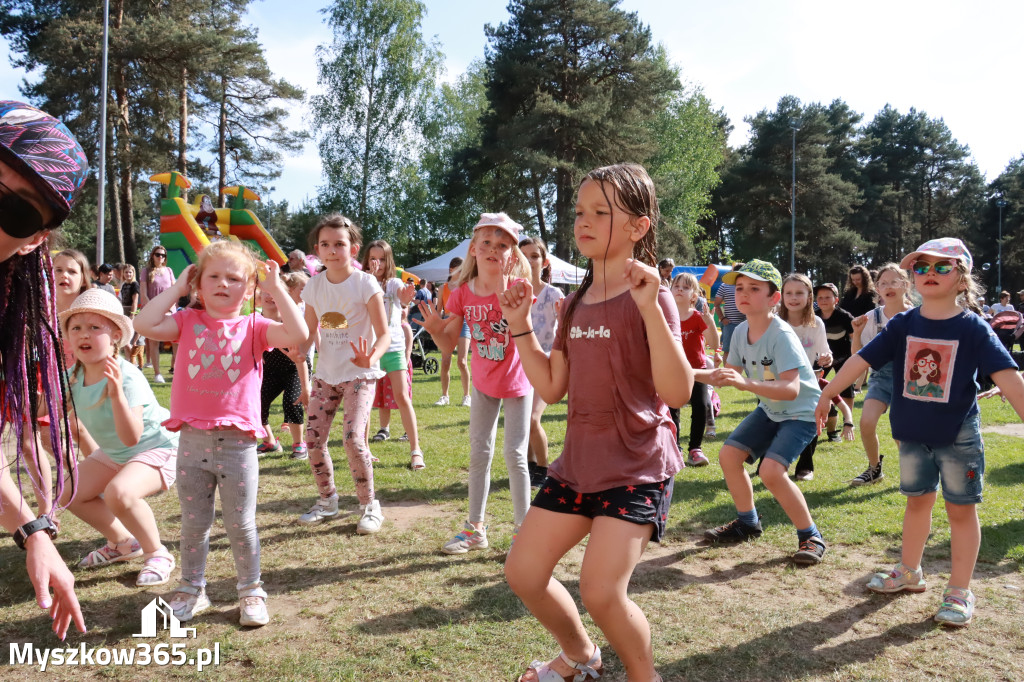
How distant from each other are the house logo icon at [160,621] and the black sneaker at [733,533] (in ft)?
10.5

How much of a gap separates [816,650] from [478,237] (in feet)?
9.70

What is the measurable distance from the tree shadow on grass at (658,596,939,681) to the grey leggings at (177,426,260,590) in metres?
2.04

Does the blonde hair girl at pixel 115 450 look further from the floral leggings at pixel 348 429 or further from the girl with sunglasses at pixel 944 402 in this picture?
the girl with sunglasses at pixel 944 402

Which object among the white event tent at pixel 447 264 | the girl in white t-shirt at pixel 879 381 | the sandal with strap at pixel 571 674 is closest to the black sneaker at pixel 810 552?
the girl in white t-shirt at pixel 879 381

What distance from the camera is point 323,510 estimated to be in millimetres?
5254

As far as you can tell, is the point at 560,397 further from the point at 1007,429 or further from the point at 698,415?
the point at 1007,429

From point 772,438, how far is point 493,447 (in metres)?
1.85

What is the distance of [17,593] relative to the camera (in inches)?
150

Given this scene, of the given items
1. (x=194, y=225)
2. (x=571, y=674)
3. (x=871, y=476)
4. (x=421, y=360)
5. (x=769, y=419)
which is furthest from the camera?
(x=194, y=225)

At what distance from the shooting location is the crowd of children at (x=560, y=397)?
260cm

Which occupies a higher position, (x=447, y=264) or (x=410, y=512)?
(x=447, y=264)

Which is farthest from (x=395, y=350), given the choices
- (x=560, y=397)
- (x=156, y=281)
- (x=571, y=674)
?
(x=156, y=281)

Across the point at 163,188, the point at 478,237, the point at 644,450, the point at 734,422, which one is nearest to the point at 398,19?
the point at 163,188

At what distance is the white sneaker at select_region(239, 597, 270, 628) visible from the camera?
3.44 m
